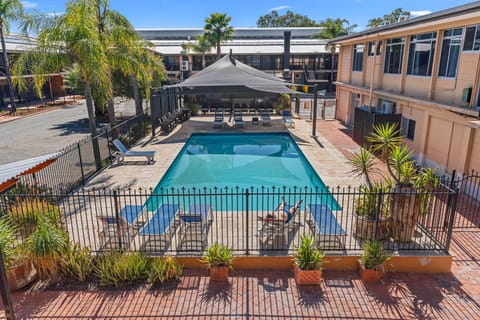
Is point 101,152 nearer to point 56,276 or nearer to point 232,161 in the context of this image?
point 232,161

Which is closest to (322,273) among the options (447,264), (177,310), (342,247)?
(342,247)

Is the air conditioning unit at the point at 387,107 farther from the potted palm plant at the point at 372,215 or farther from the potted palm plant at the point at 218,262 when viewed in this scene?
the potted palm plant at the point at 218,262

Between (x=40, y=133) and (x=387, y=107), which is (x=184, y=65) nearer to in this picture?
(x=40, y=133)

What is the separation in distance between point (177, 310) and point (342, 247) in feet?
12.5

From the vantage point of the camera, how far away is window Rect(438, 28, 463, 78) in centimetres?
1225

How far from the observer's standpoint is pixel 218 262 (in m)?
6.70

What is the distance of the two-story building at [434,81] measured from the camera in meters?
11.2

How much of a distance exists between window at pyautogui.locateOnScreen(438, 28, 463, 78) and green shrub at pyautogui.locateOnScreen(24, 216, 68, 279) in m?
13.7

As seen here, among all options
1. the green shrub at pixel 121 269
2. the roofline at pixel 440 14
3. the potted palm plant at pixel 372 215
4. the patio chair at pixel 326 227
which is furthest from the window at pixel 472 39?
the green shrub at pixel 121 269

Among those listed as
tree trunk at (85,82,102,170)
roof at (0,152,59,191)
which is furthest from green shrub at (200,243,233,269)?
tree trunk at (85,82,102,170)

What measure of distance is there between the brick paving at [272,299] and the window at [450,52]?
8.48 metres

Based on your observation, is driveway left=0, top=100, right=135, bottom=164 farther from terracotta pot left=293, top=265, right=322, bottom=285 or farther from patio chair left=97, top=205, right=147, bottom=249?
terracotta pot left=293, top=265, right=322, bottom=285

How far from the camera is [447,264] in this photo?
6.99 meters

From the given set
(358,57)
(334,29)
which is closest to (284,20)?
(334,29)
